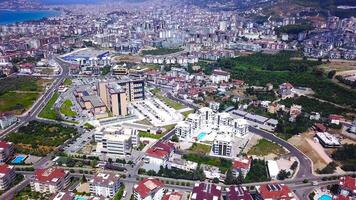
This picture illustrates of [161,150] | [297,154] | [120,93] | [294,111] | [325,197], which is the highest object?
[120,93]

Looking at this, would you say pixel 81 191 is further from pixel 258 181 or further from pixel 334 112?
pixel 334 112

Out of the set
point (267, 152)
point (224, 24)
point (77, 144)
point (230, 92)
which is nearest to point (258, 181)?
point (267, 152)

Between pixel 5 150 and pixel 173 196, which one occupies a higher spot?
pixel 5 150

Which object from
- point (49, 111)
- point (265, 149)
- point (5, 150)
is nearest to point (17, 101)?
point (49, 111)

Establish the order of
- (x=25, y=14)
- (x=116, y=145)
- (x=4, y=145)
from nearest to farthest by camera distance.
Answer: (x=4, y=145) → (x=116, y=145) → (x=25, y=14)

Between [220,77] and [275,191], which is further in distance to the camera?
[220,77]

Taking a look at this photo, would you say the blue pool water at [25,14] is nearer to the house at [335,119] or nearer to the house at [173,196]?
the house at [335,119]

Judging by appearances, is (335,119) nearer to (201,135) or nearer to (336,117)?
(336,117)
